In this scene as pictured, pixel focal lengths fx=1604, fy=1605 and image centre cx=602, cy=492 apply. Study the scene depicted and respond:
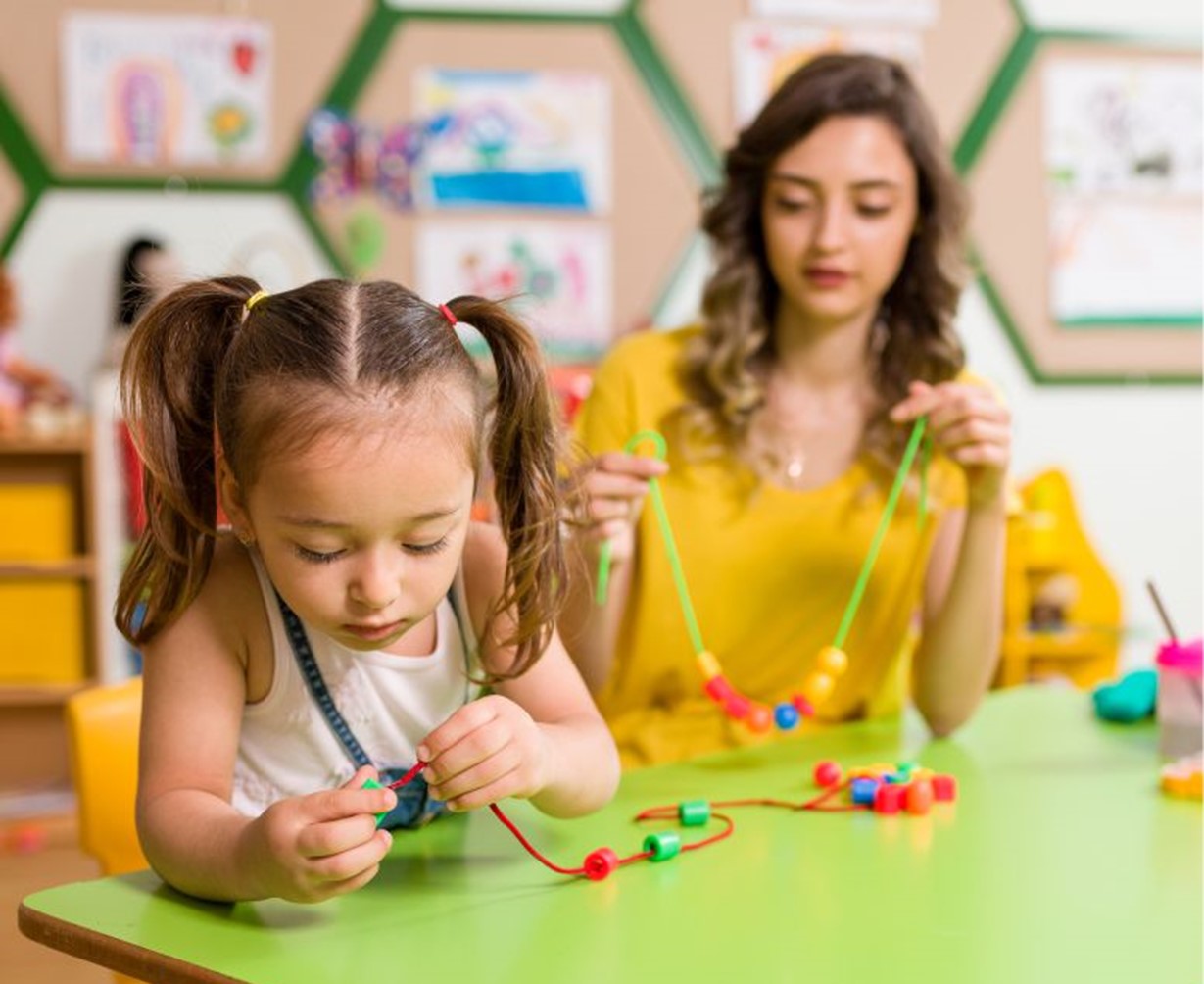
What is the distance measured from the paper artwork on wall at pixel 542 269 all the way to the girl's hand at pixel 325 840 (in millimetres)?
2776

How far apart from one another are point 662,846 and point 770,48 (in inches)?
122

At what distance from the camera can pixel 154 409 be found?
968mm

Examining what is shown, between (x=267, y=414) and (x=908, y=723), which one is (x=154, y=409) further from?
(x=908, y=723)

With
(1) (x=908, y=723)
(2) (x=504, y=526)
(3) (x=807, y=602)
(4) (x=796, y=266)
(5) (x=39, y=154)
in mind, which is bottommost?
(1) (x=908, y=723)

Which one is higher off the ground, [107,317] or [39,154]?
[39,154]

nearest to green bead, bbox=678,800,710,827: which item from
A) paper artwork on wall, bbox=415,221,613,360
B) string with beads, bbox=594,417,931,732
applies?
string with beads, bbox=594,417,931,732

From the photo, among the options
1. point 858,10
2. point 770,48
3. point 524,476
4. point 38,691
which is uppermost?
point 858,10

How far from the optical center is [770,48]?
3811 millimetres

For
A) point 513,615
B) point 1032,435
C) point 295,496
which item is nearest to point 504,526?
point 513,615

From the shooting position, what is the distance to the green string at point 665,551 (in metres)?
1.36

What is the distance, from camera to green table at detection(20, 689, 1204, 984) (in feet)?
2.73

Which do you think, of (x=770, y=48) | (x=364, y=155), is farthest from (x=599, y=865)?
(x=770, y=48)

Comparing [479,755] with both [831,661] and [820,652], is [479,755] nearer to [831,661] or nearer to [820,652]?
[831,661]

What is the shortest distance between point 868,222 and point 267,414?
31.4 inches
